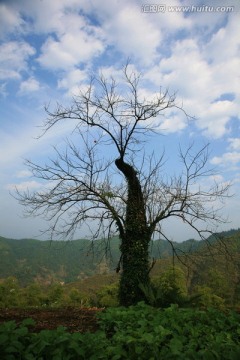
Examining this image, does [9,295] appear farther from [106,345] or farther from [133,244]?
[106,345]

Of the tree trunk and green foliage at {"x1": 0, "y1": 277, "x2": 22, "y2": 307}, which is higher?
the tree trunk

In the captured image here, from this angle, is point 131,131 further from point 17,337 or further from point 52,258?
point 52,258

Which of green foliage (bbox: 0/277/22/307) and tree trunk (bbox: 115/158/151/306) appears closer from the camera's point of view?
tree trunk (bbox: 115/158/151/306)

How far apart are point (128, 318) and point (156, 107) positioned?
28.7ft

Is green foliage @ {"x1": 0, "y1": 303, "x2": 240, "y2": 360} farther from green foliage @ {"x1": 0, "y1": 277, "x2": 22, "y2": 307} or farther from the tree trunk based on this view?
green foliage @ {"x1": 0, "y1": 277, "x2": 22, "y2": 307}

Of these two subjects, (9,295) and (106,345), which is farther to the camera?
(9,295)

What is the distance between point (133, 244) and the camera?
11812 mm

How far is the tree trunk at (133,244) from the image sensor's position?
448 inches

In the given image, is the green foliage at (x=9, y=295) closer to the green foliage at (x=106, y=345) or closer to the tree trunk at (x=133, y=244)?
the tree trunk at (x=133, y=244)

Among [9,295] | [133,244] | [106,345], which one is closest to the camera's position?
[106,345]

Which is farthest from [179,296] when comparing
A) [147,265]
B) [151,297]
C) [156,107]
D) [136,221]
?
[156,107]

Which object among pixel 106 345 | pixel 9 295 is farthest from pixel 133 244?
pixel 9 295

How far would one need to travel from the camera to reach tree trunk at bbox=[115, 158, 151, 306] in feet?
37.4

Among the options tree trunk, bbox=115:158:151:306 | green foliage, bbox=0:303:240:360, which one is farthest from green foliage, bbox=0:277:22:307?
green foliage, bbox=0:303:240:360
